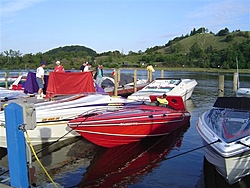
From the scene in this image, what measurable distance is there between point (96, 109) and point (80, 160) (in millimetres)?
2118

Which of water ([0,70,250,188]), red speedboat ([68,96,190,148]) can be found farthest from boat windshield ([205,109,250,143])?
red speedboat ([68,96,190,148])

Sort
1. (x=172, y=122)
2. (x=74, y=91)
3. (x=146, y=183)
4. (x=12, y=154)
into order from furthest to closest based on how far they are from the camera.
Result: (x=74, y=91) < (x=172, y=122) < (x=146, y=183) < (x=12, y=154)

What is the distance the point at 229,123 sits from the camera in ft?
26.6

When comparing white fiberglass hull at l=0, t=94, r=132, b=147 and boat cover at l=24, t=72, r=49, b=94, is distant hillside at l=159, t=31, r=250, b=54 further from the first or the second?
white fiberglass hull at l=0, t=94, r=132, b=147

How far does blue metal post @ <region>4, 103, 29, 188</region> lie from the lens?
5426 millimetres

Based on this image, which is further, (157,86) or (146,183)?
(157,86)

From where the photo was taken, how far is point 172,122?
37.5 feet

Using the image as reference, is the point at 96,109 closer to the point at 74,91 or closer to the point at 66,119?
the point at 66,119

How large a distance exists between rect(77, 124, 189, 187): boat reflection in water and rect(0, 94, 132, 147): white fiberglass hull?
5.02ft

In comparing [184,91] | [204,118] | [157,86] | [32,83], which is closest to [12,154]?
[204,118]

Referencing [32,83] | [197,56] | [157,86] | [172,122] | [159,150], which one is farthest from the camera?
[197,56]

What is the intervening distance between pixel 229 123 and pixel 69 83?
7.36m

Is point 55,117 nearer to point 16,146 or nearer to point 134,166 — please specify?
point 134,166

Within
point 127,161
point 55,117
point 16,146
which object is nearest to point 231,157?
point 127,161
